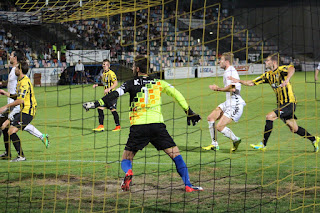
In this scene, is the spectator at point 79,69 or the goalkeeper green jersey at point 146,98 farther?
the spectator at point 79,69

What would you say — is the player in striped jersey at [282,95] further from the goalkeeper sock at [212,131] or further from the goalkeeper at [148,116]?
the goalkeeper at [148,116]

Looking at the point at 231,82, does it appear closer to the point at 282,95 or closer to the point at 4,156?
the point at 282,95

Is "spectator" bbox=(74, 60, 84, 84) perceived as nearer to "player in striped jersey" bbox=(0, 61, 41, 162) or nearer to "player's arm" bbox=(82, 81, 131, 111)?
"player in striped jersey" bbox=(0, 61, 41, 162)

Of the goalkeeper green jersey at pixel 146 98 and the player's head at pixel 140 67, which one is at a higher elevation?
the player's head at pixel 140 67

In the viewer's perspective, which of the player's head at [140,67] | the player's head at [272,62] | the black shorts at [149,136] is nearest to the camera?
the black shorts at [149,136]

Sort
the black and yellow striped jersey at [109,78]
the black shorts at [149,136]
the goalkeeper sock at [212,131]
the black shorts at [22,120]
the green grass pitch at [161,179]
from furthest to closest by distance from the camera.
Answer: the black and yellow striped jersey at [109,78] → the goalkeeper sock at [212,131] → the black shorts at [22,120] → the black shorts at [149,136] → the green grass pitch at [161,179]

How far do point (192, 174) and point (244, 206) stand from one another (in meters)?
2.05

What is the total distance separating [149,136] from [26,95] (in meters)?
3.75

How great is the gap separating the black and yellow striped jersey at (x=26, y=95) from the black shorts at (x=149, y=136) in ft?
11.3

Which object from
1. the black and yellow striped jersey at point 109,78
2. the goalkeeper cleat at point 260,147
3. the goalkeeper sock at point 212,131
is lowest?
the goalkeeper cleat at point 260,147

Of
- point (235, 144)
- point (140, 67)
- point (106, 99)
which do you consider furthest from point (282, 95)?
point (106, 99)

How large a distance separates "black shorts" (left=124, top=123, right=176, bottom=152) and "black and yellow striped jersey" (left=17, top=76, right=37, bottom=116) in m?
3.43

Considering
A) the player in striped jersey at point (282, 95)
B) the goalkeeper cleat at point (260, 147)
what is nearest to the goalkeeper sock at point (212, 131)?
the goalkeeper cleat at point (260, 147)

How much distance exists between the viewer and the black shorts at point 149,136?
25.4ft
